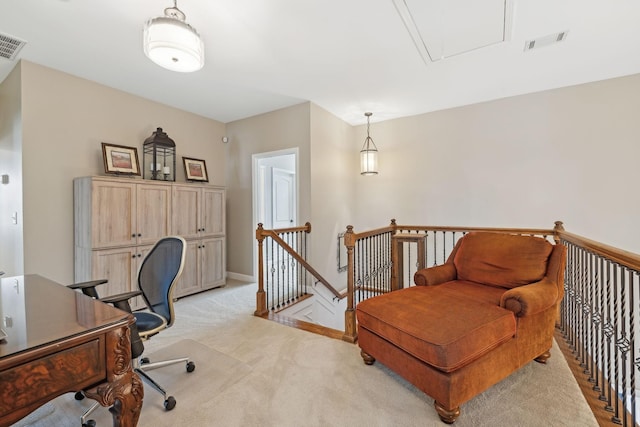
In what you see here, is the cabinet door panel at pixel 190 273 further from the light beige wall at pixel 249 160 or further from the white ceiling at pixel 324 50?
the white ceiling at pixel 324 50

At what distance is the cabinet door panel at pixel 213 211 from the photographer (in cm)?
395

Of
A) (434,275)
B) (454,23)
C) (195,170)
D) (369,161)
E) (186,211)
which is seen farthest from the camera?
(369,161)

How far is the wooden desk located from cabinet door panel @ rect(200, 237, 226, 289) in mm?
2640

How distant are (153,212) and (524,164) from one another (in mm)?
4849

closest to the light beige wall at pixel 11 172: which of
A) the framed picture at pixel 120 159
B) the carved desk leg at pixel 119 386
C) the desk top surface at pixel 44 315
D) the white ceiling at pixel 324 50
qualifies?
the white ceiling at pixel 324 50

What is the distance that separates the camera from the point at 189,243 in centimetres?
376

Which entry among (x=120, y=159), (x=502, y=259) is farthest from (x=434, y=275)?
(x=120, y=159)

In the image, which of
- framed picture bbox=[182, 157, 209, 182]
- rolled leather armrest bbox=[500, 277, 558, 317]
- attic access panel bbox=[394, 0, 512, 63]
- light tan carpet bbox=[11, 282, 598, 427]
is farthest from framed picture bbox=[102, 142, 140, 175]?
rolled leather armrest bbox=[500, 277, 558, 317]

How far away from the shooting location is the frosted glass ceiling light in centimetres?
162

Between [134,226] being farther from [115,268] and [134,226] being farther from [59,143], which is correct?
[59,143]

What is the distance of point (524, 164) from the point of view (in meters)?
3.73

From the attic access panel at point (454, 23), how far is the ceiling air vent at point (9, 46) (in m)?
3.35

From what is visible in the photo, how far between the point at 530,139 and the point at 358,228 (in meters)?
2.79

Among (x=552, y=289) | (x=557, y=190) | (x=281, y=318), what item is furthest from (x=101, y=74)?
(x=557, y=190)
